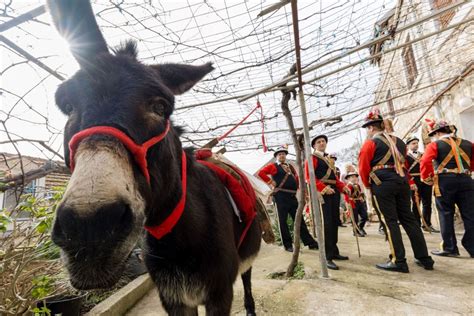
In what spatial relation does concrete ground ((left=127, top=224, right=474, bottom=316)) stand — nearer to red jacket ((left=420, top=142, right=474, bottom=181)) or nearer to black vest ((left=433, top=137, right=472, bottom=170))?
red jacket ((left=420, top=142, right=474, bottom=181))

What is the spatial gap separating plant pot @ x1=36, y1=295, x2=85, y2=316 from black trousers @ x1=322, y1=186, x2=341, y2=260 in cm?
398

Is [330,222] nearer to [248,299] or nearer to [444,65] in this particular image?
[248,299]

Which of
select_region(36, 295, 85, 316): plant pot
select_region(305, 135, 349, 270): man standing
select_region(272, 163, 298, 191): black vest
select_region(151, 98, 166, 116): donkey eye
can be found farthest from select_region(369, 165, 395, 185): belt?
select_region(36, 295, 85, 316): plant pot

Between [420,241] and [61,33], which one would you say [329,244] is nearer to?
[420,241]

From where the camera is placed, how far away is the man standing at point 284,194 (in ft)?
20.8

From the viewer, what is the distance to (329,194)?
16.1 feet

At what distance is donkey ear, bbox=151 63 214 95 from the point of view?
1.86 m

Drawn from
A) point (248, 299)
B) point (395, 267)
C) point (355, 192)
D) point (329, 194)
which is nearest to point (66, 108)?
point (248, 299)

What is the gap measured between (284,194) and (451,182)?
3.46m

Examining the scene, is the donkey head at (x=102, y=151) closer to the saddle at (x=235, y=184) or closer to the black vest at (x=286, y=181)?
the saddle at (x=235, y=184)

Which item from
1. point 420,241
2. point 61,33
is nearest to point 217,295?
point 61,33

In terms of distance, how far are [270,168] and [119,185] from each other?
597 cm

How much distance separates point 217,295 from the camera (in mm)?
1784

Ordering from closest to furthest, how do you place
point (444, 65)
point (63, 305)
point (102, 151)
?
point (102, 151), point (63, 305), point (444, 65)
